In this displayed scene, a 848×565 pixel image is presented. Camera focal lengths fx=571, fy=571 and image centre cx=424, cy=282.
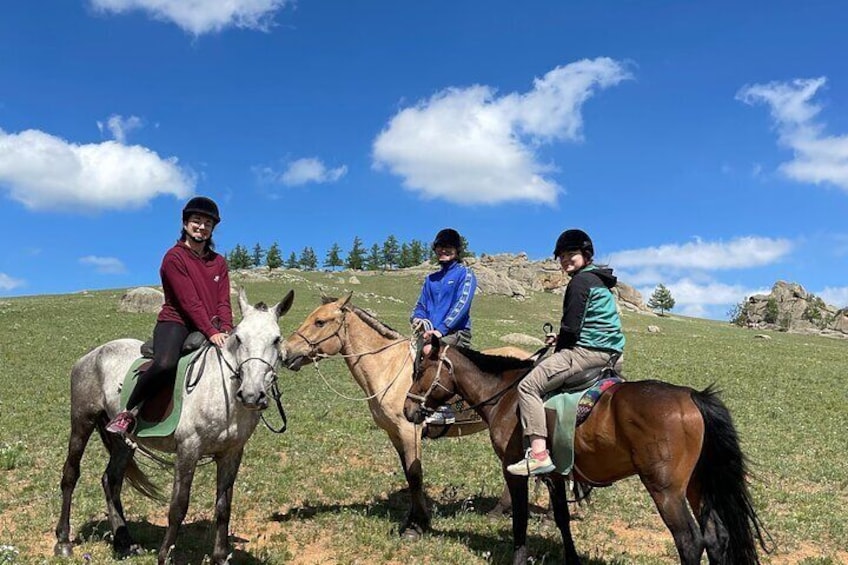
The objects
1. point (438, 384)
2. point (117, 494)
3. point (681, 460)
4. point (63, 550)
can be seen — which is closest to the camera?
point (681, 460)

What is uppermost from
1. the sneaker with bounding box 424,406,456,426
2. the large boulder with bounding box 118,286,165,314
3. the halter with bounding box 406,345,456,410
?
the large boulder with bounding box 118,286,165,314

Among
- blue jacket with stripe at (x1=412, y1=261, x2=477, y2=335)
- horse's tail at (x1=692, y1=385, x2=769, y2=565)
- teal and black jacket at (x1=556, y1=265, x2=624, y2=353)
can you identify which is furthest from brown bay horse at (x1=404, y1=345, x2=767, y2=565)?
blue jacket with stripe at (x1=412, y1=261, x2=477, y2=335)

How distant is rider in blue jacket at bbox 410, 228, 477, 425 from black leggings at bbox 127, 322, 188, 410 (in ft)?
11.6

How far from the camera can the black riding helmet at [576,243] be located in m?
7.02

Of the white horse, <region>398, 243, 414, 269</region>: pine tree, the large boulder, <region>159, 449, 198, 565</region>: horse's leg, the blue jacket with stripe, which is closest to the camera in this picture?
the white horse

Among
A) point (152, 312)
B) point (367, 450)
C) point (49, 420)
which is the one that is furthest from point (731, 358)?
point (152, 312)

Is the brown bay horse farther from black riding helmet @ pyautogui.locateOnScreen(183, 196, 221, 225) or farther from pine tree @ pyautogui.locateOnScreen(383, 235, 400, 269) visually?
pine tree @ pyautogui.locateOnScreen(383, 235, 400, 269)

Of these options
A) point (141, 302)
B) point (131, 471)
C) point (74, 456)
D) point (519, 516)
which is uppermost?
point (141, 302)

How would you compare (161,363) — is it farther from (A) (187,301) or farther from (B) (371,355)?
(B) (371,355)

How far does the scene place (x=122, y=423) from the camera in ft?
21.5

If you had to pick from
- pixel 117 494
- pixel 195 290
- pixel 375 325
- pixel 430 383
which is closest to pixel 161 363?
pixel 195 290

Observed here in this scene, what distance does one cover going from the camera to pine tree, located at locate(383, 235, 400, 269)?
447ft

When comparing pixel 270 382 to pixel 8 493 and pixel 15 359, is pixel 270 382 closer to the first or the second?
pixel 8 493

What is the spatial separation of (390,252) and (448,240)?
12759 centimetres
